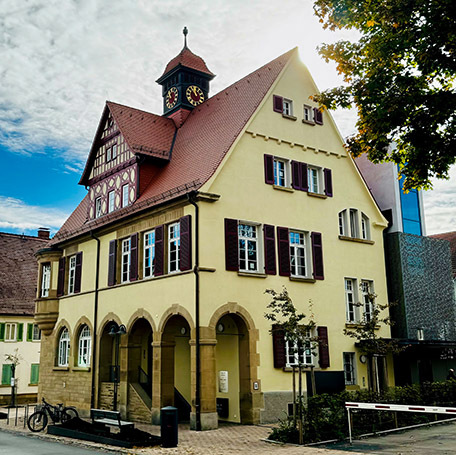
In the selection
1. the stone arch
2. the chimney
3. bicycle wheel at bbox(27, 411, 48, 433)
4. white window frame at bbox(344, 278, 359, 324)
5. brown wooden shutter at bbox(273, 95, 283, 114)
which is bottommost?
bicycle wheel at bbox(27, 411, 48, 433)

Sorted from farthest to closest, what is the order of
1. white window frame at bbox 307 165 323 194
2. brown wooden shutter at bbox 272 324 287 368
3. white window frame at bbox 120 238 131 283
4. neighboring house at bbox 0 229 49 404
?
1. neighboring house at bbox 0 229 49 404
2. white window frame at bbox 307 165 323 194
3. white window frame at bbox 120 238 131 283
4. brown wooden shutter at bbox 272 324 287 368

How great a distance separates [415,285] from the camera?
2686 cm

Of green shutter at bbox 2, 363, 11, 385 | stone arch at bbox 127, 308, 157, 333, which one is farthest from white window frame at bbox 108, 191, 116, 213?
green shutter at bbox 2, 363, 11, 385

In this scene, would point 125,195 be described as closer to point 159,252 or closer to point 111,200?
point 111,200

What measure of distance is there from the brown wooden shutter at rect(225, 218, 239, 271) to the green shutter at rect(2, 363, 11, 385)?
2533 cm

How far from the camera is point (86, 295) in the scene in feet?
88.9

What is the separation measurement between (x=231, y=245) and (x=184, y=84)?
12.5 meters

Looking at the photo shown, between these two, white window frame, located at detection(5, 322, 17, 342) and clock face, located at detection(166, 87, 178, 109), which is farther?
white window frame, located at detection(5, 322, 17, 342)

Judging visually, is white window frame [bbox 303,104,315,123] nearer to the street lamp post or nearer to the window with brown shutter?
the window with brown shutter

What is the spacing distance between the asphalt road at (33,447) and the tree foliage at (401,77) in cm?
1072

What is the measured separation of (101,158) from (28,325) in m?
18.1

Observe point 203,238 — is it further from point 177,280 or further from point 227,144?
point 227,144

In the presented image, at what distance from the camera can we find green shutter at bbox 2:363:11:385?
39.3m

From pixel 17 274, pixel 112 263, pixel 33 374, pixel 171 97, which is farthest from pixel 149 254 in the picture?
pixel 17 274
